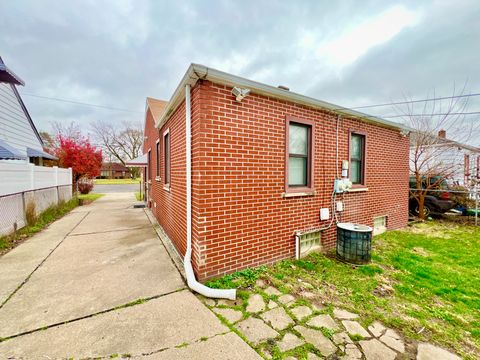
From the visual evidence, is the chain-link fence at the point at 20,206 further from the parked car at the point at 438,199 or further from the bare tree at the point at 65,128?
the bare tree at the point at 65,128

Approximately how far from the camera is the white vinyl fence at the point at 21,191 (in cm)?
518

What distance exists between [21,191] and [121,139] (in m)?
38.8

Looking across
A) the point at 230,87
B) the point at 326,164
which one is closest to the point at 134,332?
the point at 230,87

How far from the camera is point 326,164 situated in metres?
4.51

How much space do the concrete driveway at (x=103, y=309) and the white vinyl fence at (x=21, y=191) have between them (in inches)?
67.0

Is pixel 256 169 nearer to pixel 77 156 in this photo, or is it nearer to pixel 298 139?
pixel 298 139

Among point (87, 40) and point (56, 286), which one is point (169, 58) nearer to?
point (87, 40)

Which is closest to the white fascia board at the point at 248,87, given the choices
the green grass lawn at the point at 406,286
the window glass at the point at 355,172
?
the window glass at the point at 355,172

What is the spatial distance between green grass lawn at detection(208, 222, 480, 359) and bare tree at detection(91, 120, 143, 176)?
141 feet

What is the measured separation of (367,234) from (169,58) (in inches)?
453

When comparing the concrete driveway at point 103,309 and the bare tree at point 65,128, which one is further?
the bare tree at point 65,128

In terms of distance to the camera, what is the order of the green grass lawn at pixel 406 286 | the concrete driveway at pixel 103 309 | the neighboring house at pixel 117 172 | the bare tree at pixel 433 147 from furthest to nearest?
the neighboring house at pixel 117 172 → the bare tree at pixel 433 147 → the green grass lawn at pixel 406 286 → the concrete driveway at pixel 103 309

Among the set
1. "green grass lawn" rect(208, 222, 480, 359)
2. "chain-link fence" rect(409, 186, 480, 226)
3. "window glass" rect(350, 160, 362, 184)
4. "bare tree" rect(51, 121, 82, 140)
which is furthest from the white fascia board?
"bare tree" rect(51, 121, 82, 140)

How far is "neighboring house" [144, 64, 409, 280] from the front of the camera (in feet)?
10.1
